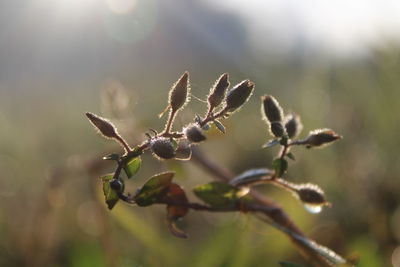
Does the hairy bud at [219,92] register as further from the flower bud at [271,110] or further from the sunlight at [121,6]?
the sunlight at [121,6]

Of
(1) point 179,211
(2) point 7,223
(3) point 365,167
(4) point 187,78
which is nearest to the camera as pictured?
(4) point 187,78

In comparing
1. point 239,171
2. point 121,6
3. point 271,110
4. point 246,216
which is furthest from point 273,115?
point 121,6

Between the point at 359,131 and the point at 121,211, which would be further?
the point at 359,131

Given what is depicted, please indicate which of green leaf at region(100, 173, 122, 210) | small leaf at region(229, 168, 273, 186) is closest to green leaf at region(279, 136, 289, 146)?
small leaf at region(229, 168, 273, 186)

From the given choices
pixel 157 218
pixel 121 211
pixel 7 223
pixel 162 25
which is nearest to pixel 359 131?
pixel 157 218

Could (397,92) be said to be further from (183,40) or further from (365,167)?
(183,40)

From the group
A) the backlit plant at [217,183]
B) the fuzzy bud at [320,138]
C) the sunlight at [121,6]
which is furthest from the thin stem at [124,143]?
the sunlight at [121,6]
